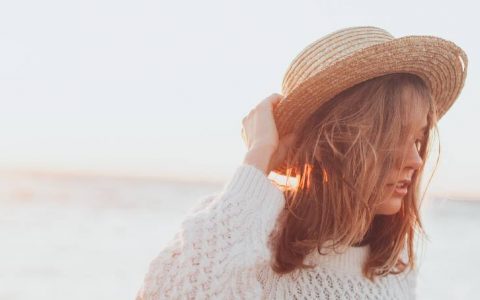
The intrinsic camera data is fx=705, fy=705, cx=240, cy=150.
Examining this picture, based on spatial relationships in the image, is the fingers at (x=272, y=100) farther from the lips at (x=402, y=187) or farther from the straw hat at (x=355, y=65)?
the lips at (x=402, y=187)

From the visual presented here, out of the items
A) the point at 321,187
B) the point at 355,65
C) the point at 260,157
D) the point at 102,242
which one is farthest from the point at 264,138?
the point at 102,242

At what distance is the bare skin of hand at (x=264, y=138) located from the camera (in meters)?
1.86

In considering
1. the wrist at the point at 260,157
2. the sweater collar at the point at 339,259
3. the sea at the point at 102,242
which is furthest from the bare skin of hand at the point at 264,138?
the sea at the point at 102,242

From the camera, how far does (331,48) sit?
73.6 inches

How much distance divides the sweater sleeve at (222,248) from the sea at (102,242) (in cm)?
60

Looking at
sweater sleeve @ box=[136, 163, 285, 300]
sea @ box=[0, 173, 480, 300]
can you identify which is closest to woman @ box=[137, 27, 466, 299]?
sweater sleeve @ box=[136, 163, 285, 300]

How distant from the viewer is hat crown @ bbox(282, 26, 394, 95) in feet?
6.06

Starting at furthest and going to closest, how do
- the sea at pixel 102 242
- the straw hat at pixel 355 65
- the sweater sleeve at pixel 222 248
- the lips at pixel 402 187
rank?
the sea at pixel 102 242
the lips at pixel 402 187
the straw hat at pixel 355 65
the sweater sleeve at pixel 222 248

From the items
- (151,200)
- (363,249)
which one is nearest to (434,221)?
(151,200)

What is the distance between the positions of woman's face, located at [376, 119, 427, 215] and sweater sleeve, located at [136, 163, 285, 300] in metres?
0.30

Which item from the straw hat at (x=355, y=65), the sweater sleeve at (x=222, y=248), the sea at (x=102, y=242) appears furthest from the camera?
the sea at (x=102, y=242)

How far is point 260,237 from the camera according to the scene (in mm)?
1749

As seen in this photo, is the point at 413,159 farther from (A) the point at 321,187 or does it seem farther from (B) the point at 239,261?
(B) the point at 239,261

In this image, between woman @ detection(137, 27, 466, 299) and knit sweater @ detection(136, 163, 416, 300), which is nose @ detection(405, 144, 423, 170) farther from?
knit sweater @ detection(136, 163, 416, 300)
